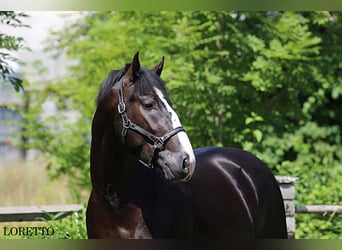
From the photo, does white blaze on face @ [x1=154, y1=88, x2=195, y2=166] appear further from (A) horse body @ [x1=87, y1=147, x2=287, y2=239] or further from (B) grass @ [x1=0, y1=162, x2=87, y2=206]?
(B) grass @ [x1=0, y1=162, x2=87, y2=206]

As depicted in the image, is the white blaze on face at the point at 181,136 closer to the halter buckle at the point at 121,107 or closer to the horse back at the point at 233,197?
the halter buckle at the point at 121,107

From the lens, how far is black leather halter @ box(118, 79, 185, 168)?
3189 millimetres

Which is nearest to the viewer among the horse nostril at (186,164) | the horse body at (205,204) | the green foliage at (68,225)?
the horse nostril at (186,164)

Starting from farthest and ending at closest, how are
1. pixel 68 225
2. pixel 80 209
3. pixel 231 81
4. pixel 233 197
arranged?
1. pixel 231 81
2. pixel 80 209
3. pixel 68 225
4. pixel 233 197

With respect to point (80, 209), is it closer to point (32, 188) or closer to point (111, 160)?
point (111, 160)

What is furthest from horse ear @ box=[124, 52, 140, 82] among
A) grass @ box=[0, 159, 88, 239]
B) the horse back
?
grass @ box=[0, 159, 88, 239]

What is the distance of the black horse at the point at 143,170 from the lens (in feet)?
10.5

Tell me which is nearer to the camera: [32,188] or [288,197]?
[288,197]

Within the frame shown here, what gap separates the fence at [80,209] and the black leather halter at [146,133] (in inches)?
75.7

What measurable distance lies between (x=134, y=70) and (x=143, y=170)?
55 cm

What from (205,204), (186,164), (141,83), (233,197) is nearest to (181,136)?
(186,164)

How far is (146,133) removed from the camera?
128 inches

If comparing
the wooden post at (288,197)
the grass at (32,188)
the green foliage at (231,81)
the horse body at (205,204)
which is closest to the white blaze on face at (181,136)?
the horse body at (205,204)

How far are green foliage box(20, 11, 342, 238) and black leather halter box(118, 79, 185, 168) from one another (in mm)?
3105
